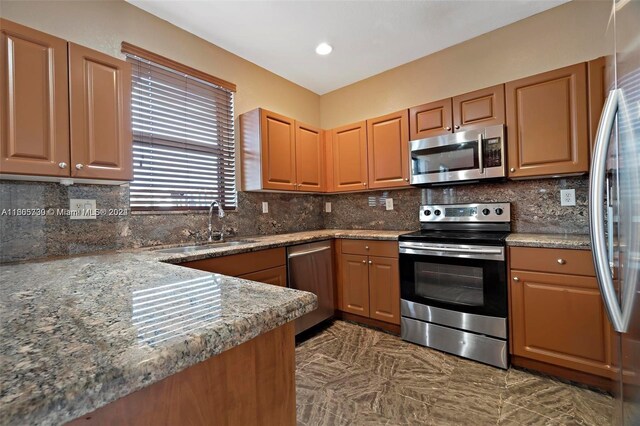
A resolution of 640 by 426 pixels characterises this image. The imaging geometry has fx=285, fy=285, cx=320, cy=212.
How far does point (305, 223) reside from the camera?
347cm

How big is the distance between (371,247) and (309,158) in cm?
121

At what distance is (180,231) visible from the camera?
7.62 ft

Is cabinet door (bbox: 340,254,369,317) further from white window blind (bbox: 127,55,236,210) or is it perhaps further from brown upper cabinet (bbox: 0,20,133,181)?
brown upper cabinet (bbox: 0,20,133,181)

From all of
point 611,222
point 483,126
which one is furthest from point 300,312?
point 483,126

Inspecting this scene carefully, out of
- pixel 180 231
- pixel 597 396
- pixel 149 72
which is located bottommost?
pixel 597 396

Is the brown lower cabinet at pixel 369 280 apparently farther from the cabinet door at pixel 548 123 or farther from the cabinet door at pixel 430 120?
the cabinet door at pixel 548 123

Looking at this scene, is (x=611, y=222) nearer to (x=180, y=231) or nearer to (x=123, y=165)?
(x=123, y=165)

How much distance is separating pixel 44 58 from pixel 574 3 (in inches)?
137

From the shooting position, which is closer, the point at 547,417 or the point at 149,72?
the point at 547,417

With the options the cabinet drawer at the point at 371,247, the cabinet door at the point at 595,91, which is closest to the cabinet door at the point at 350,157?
the cabinet drawer at the point at 371,247

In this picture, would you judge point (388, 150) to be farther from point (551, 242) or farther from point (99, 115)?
point (99, 115)

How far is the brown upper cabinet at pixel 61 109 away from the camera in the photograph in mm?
1338

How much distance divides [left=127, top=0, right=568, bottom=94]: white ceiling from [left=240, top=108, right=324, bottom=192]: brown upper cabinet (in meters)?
0.62

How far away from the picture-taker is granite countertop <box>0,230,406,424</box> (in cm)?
37
